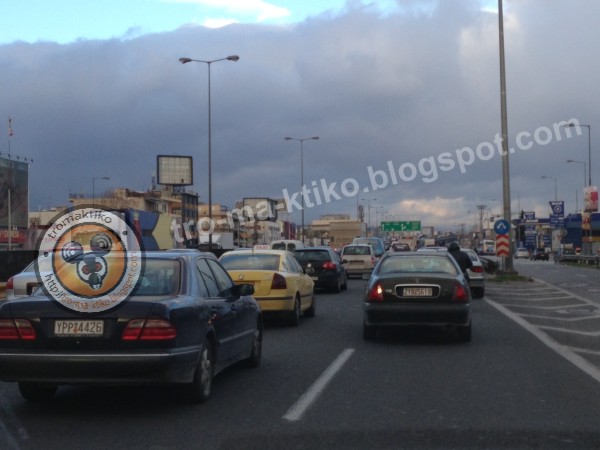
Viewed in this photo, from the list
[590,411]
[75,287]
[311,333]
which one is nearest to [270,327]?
[311,333]

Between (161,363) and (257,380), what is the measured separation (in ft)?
7.61

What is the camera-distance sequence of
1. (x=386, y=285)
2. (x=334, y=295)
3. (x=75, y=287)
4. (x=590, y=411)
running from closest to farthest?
(x=590, y=411), (x=75, y=287), (x=386, y=285), (x=334, y=295)

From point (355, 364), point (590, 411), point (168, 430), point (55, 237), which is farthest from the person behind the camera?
point (55, 237)

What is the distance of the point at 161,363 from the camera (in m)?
6.79

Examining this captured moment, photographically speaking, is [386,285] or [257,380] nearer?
[257,380]

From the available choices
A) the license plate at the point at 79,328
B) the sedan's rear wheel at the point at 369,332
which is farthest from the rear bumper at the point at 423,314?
the license plate at the point at 79,328

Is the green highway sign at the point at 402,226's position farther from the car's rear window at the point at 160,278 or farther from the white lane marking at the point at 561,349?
the car's rear window at the point at 160,278

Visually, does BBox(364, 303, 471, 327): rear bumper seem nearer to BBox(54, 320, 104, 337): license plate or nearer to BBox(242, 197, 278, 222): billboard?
BBox(54, 320, 104, 337): license plate

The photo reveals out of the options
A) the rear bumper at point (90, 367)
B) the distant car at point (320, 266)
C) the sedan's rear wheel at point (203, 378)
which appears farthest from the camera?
A: the distant car at point (320, 266)

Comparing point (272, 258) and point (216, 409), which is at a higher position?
point (272, 258)

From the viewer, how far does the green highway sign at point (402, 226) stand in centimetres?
9931

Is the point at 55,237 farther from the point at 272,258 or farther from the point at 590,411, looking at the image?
the point at 590,411

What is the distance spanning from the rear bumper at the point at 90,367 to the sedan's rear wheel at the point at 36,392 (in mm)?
646

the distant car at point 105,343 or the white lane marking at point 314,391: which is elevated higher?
the distant car at point 105,343
